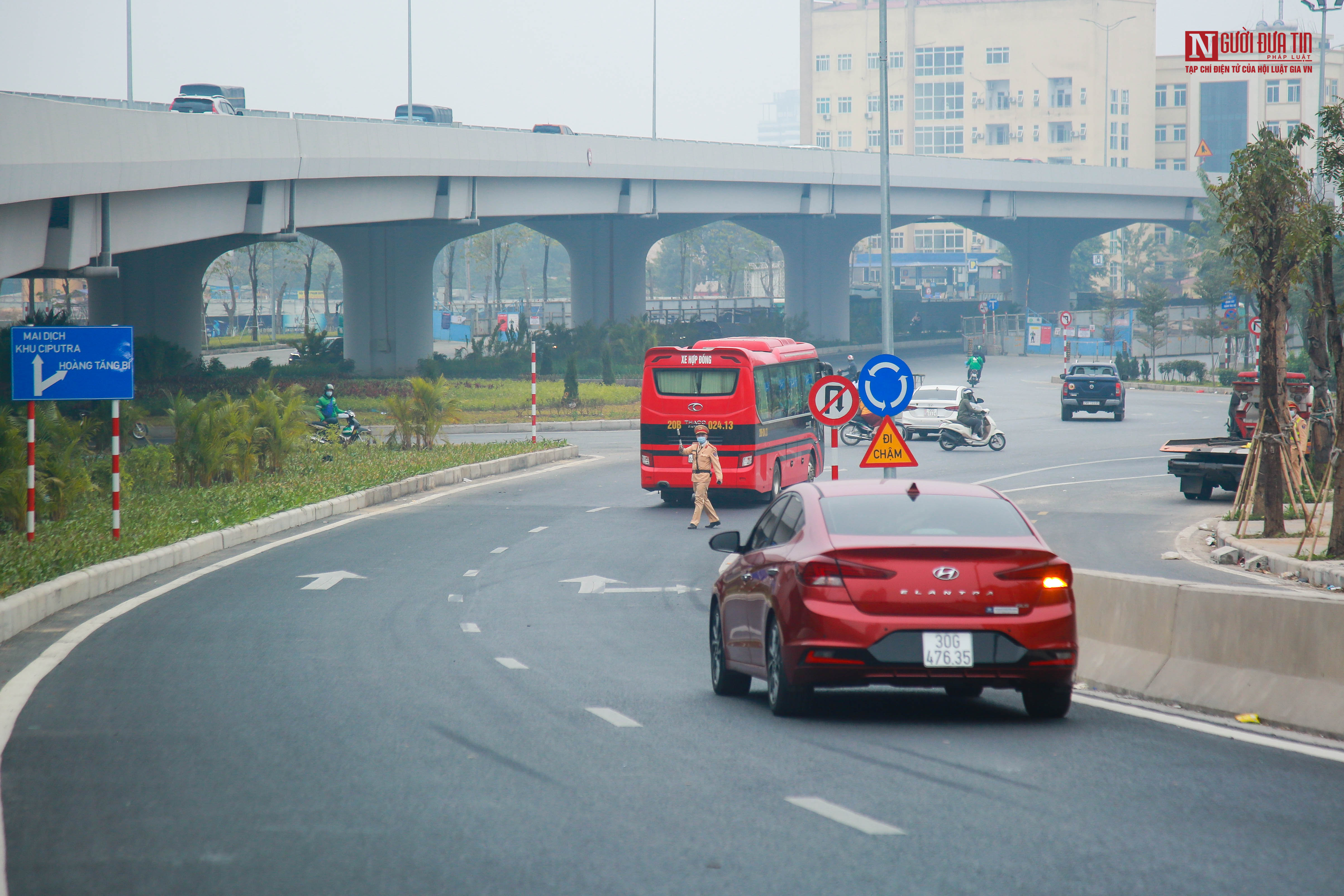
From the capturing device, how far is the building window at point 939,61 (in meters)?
153

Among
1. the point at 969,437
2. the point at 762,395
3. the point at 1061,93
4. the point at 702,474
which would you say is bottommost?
the point at 969,437

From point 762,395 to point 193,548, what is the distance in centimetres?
1091

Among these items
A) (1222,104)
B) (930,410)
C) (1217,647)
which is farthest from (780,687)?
(1222,104)

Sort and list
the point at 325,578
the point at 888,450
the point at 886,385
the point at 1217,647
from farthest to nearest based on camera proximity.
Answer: the point at 886,385 < the point at 888,450 < the point at 325,578 < the point at 1217,647

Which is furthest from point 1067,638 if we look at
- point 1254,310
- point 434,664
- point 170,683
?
point 1254,310

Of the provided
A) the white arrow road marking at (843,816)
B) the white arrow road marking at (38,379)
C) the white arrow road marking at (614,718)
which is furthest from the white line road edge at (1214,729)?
the white arrow road marking at (38,379)

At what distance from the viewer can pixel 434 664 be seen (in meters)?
11.4

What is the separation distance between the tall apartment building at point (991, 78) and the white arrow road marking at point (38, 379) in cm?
13016

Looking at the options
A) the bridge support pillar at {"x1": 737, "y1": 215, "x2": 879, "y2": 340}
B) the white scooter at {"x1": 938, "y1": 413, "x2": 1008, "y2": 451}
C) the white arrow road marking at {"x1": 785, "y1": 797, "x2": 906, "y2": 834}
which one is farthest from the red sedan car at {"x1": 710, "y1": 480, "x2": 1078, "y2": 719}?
the bridge support pillar at {"x1": 737, "y1": 215, "x2": 879, "y2": 340}

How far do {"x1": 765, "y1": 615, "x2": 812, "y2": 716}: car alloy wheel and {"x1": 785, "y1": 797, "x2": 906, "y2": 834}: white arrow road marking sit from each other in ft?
6.36

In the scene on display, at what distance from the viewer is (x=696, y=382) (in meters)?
26.0

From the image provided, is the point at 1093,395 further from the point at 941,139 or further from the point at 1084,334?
the point at 941,139

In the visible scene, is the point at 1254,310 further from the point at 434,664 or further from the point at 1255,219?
the point at 434,664

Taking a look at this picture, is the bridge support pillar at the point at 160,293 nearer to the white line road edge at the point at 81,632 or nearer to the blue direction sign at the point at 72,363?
the white line road edge at the point at 81,632
